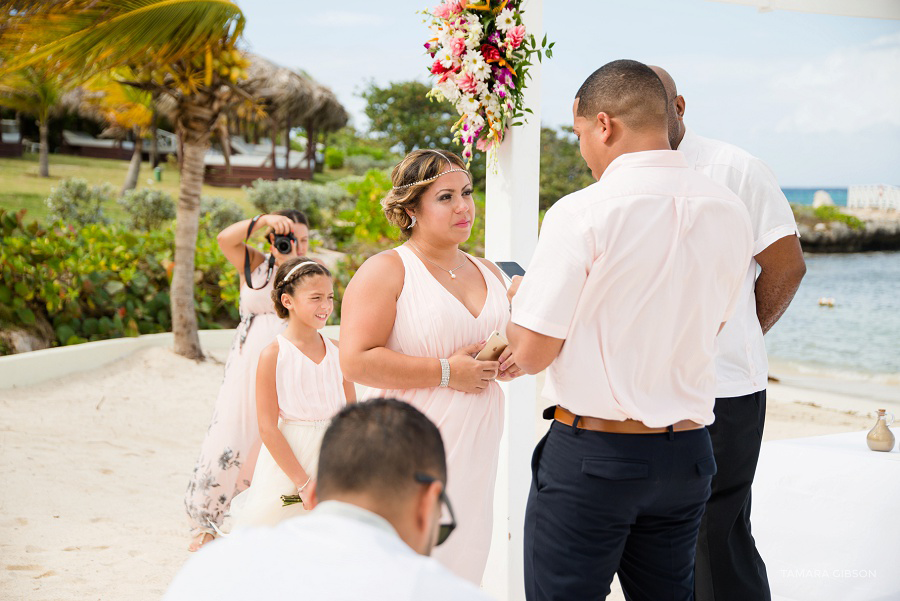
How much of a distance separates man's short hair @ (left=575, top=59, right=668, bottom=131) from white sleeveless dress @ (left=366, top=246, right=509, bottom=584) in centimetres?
82

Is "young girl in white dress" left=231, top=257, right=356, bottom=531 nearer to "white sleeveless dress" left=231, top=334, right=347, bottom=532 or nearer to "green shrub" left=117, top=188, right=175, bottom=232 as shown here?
"white sleeveless dress" left=231, top=334, right=347, bottom=532

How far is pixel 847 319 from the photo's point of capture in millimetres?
32406

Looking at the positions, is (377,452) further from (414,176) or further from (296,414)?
(296,414)

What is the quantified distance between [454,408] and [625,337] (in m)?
0.78

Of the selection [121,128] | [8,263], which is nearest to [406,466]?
[8,263]

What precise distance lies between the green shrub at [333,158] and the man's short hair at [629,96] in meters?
25.6

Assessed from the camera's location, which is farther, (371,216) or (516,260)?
(371,216)

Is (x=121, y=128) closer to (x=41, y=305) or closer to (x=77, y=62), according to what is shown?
(x=41, y=305)

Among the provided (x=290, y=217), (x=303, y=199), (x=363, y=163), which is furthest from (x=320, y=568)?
(x=363, y=163)

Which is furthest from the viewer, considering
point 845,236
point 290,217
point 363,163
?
point 845,236

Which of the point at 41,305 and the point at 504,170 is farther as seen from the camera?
the point at 41,305

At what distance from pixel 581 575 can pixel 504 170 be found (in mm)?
2112

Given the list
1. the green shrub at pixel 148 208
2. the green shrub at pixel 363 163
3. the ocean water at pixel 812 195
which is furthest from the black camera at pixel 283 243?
the ocean water at pixel 812 195

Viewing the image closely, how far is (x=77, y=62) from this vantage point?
27.4 ft
